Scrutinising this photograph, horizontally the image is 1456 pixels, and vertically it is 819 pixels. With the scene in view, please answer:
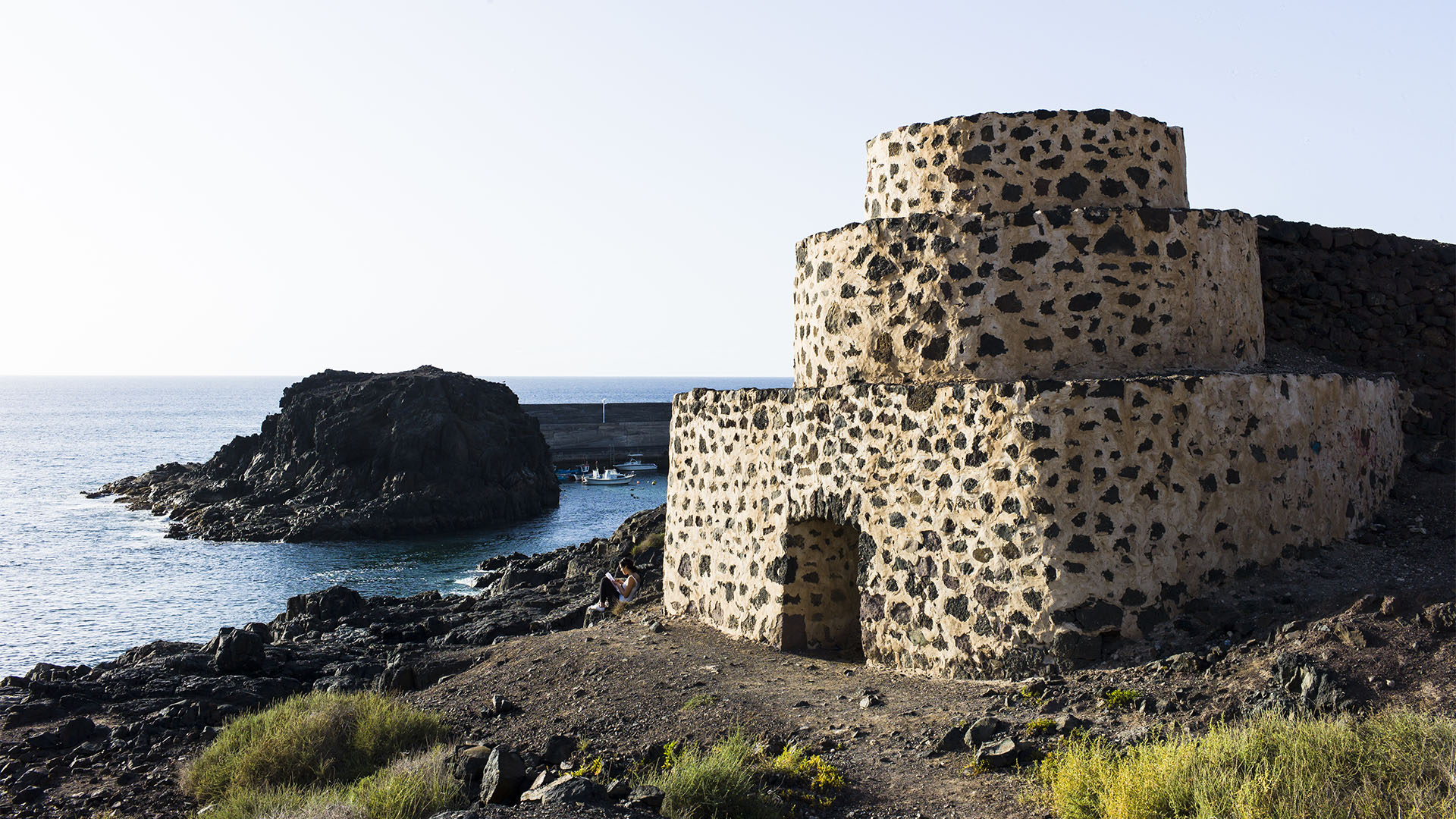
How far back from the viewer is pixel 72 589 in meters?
27.9

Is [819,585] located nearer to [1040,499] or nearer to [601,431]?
[1040,499]

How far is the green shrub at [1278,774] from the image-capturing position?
15.4 feet

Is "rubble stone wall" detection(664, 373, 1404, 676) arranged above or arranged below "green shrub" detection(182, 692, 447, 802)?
above

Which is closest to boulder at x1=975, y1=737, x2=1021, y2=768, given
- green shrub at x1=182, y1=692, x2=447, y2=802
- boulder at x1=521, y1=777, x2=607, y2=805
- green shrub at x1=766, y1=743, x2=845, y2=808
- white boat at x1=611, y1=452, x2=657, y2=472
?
green shrub at x1=766, y1=743, x2=845, y2=808

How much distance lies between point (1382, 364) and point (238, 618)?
22.9 meters

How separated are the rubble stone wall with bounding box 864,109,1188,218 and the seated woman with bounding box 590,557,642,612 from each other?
20.9 feet

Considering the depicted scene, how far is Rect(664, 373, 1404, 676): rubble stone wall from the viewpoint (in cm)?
768

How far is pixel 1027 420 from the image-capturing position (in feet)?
25.5

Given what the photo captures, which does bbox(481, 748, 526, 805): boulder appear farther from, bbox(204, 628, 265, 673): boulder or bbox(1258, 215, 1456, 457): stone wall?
bbox(1258, 215, 1456, 457): stone wall

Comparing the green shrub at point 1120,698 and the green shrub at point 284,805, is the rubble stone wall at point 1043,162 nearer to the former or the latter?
the green shrub at point 1120,698

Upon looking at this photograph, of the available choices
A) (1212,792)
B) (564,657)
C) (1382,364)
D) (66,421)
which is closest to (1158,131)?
(1382,364)

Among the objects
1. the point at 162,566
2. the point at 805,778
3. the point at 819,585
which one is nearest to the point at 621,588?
the point at 819,585

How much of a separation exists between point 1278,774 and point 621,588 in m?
9.27

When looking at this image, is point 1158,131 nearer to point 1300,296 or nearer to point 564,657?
point 1300,296
